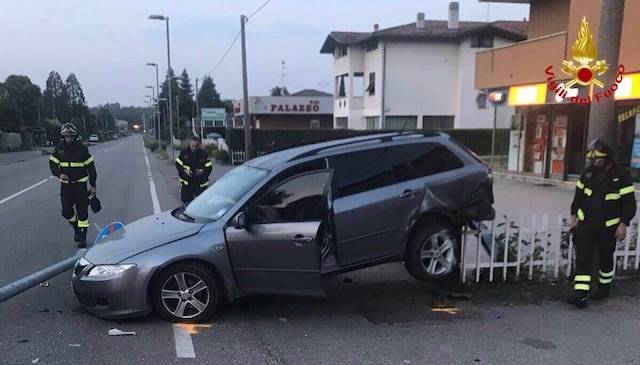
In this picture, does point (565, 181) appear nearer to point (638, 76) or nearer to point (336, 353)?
point (638, 76)

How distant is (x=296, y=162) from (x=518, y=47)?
14.3 metres

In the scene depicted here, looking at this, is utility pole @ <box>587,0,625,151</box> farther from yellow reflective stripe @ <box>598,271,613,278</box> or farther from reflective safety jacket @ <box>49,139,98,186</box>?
reflective safety jacket @ <box>49,139,98,186</box>

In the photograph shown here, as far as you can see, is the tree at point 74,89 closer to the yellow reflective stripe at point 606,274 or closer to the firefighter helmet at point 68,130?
the firefighter helmet at point 68,130

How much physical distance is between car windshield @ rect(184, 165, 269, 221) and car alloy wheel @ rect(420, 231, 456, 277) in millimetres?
1874

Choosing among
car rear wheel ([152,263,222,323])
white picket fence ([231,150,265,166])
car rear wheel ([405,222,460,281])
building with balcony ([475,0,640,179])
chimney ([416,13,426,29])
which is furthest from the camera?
chimney ([416,13,426,29])

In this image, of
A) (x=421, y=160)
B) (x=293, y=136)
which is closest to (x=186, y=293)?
(x=421, y=160)

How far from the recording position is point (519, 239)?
19.8ft

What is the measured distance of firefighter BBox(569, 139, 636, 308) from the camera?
5363 mm

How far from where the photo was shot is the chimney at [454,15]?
38094mm

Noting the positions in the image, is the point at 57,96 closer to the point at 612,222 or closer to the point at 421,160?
the point at 421,160

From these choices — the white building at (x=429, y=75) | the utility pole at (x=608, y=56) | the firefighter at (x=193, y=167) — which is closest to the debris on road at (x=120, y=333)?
the firefighter at (x=193, y=167)

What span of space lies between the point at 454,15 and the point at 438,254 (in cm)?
3583

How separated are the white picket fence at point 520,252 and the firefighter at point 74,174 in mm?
5392

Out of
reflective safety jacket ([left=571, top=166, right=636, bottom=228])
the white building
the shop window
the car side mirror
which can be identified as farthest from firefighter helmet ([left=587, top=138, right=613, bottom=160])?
the shop window
